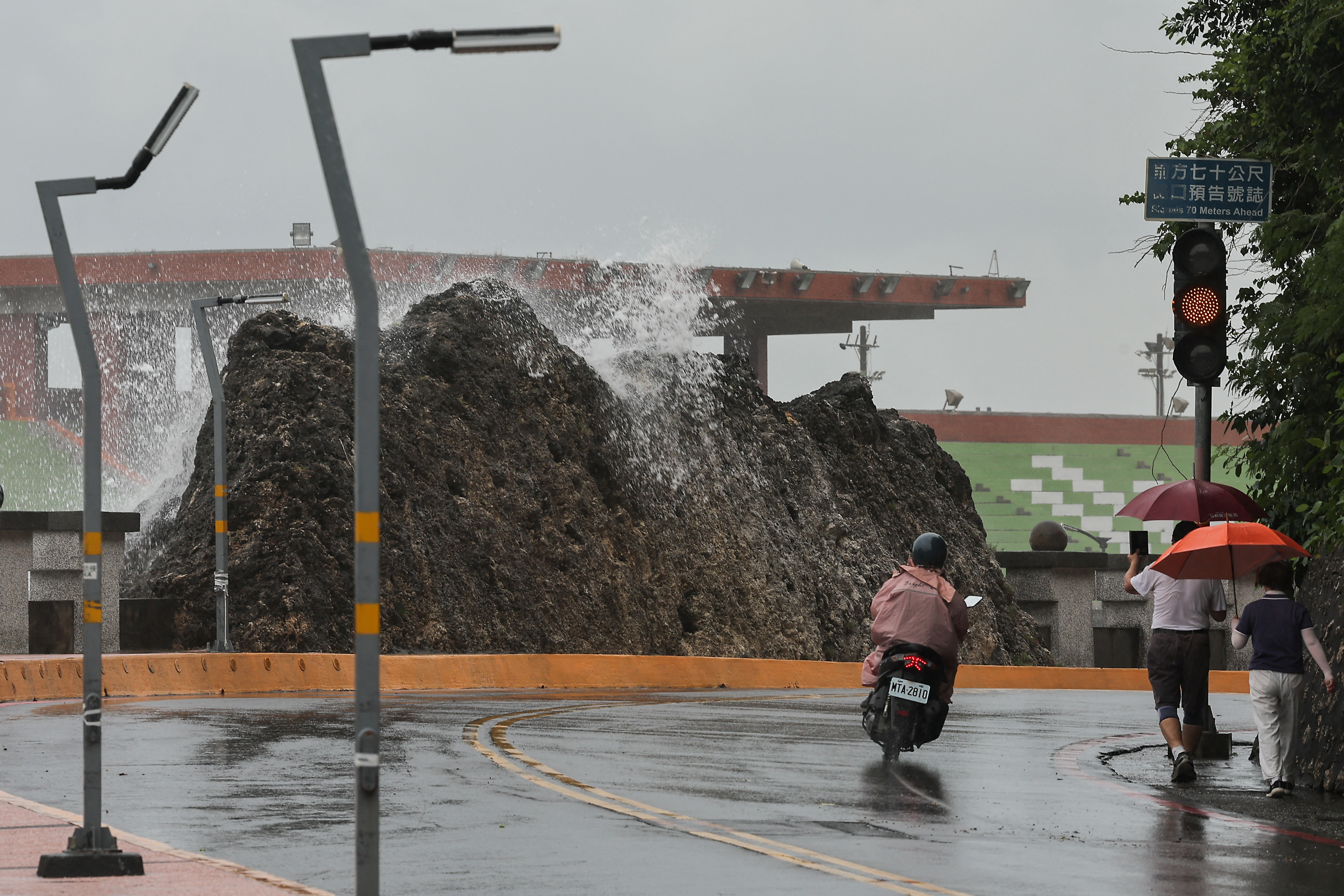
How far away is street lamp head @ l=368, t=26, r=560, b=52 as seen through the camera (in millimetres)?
7266

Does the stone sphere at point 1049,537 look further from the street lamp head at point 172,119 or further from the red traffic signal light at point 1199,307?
the street lamp head at point 172,119

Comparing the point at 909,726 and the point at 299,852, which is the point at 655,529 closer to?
the point at 909,726

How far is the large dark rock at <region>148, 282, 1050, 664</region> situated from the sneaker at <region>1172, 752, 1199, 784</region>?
20.3 metres

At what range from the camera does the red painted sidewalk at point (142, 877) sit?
8164 millimetres

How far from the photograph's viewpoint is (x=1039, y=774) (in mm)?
14500

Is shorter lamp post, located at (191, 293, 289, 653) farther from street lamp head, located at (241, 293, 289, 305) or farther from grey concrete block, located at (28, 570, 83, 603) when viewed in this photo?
grey concrete block, located at (28, 570, 83, 603)

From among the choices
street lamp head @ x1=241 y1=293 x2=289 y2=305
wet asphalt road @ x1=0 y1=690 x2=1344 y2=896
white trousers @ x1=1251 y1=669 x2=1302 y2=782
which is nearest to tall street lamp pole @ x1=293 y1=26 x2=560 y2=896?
wet asphalt road @ x1=0 y1=690 x2=1344 y2=896

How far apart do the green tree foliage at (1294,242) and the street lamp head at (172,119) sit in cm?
1007

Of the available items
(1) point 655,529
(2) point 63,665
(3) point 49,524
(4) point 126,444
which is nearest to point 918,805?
(2) point 63,665

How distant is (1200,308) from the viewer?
49.3 ft

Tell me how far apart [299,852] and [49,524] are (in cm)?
2180

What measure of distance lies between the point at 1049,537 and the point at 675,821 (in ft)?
104

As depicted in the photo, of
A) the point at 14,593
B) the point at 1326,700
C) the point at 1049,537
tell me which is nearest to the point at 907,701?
the point at 1326,700

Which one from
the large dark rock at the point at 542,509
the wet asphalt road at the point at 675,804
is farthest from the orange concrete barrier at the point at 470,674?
the wet asphalt road at the point at 675,804
